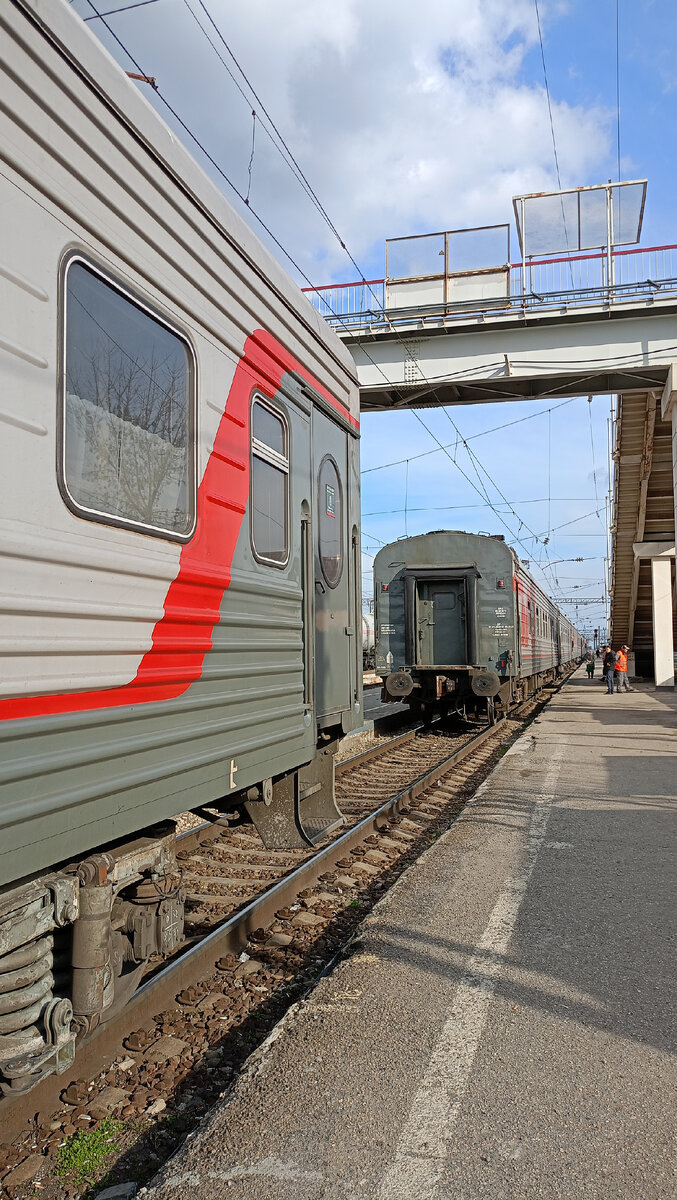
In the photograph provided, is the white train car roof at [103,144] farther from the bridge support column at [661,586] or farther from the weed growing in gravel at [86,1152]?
the bridge support column at [661,586]

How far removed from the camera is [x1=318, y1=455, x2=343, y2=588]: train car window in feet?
18.6

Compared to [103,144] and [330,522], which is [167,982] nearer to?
[330,522]

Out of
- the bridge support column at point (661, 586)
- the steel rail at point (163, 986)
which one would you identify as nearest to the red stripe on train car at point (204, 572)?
the steel rail at point (163, 986)

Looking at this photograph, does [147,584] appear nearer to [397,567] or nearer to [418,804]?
[418,804]

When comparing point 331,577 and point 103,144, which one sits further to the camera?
point 331,577

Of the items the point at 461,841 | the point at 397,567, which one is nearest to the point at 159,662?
the point at 461,841

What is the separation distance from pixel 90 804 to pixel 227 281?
240 centimetres

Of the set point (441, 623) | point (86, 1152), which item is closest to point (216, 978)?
point (86, 1152)

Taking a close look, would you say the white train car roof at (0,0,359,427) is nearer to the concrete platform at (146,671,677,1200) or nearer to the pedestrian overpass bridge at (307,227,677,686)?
the concrete platform at (146,671,677,1200)

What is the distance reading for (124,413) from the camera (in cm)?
306

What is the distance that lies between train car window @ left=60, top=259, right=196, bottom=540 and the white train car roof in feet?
0.71

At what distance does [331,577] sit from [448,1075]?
3.34 metres

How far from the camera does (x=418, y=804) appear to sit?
896 centimetres

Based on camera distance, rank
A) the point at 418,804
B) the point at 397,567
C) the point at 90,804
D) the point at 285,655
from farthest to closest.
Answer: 1. the point at 397,567
2. the point at 418,804
3. the point at 285,655
4. the point at 90,804
